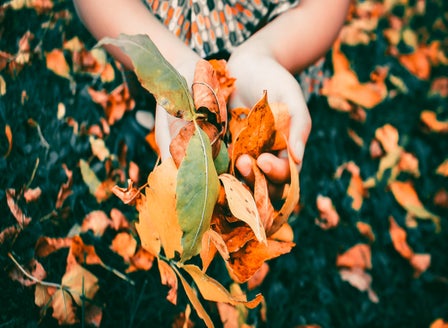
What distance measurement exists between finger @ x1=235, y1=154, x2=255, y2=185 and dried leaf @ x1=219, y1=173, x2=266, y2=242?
0.16 ft

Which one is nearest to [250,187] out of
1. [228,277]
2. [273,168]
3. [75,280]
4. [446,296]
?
[273,168]

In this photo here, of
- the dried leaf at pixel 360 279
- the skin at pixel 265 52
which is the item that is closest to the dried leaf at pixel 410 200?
the dried leaf at pixel 360 279

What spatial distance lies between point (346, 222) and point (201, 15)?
639 mm

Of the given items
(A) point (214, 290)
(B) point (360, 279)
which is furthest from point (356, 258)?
(A) point (214, 290)

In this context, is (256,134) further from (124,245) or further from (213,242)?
(124,245)

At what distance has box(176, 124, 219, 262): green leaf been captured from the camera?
21.8 inches

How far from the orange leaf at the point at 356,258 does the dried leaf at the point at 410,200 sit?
0.17 meters

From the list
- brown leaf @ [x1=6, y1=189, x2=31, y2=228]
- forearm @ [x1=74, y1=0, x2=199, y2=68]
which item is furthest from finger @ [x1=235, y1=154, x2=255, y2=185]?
brown leaf @ [x1=6, y1=189, x2=31, y2=228]

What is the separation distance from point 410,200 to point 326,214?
0.24 metres

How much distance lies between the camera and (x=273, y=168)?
2.37 ft

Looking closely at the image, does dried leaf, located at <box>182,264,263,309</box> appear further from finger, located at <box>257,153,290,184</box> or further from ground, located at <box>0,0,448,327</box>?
ground, located at <box>0,0,448,327</box>

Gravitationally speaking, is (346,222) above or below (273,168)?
below

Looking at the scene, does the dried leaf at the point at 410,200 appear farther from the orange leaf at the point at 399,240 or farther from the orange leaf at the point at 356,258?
the orange leaf at the point at 356,258

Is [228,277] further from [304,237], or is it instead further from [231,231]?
[231,231]
